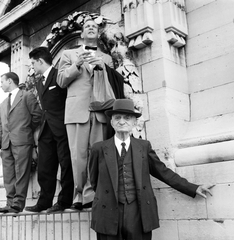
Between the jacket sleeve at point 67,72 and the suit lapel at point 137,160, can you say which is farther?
the jacket sleeve at point 67,72

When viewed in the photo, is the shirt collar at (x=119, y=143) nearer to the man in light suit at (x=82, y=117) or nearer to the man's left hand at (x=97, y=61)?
the man in light suit at (x=82, y=117)

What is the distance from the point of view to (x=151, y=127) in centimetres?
498

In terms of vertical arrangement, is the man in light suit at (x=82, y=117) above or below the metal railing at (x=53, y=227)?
above

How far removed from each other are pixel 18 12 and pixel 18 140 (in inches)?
105

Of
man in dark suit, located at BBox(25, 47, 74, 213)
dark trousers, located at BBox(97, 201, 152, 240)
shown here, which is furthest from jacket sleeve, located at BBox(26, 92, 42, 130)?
dark trousers, located at BBox(97, 201, 152, 240)

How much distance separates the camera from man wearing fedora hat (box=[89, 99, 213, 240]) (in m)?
3.71

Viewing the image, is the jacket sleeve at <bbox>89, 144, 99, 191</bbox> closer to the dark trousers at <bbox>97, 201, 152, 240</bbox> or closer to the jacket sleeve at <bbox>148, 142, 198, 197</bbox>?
the dark trousers at <bbox>97, 201, 152, 240</bbox>

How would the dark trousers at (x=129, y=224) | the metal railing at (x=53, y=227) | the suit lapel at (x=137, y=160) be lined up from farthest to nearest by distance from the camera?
1. the metal railing at (x=53, y=227)
2. the suit lapel at (x=137, y=160)
3. the dark trousers at (x=129, y=224)

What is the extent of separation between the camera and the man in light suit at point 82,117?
4.71 metres

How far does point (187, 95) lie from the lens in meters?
5.25

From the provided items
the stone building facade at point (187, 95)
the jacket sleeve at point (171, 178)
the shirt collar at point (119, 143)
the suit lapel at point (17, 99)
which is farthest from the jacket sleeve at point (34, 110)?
the jacket sleeve at point (171, 178)

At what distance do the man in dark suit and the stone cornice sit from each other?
1650 mm

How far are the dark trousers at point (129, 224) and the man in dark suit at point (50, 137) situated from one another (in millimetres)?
1476

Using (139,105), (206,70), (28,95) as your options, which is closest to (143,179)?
(139,105)
